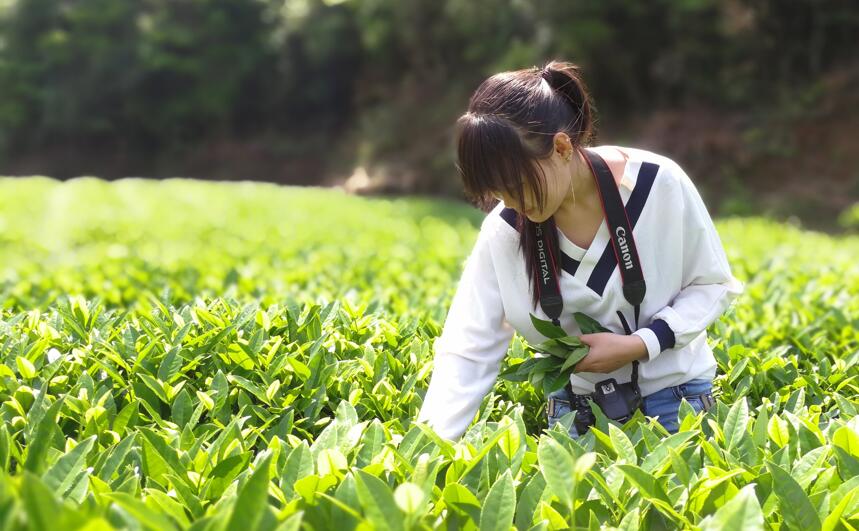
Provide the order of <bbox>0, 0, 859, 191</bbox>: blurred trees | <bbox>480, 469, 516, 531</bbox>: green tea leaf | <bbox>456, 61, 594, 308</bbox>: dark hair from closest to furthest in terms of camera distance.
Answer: <bbox>480, 469, 516, 531</bbox>: green tea leaf, <bbox>456, 61, 594, 308</bbox>: dark hair, <bbox>0, 0, 859, 191</bbox>: blurred trees

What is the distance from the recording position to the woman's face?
210 cm

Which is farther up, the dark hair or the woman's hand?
the dark hair

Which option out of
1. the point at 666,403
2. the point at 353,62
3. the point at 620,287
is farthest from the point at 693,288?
the point at 353,62

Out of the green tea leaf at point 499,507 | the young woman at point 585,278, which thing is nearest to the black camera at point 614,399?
the young woman at point 585,278

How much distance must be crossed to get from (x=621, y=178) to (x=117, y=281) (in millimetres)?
3156

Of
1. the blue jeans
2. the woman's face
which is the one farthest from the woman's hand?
the woman's face

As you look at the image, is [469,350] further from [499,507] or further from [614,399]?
[499,507]

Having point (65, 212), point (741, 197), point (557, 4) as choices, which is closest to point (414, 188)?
point (557, 4)

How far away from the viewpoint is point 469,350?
230cm

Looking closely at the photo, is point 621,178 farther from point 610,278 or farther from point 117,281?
point 117,281

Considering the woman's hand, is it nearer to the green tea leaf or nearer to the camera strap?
the camera strap

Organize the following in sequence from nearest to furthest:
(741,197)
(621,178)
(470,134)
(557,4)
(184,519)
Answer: (184,519) < (470,134) < (621,178) < (741,197) < (557,4)

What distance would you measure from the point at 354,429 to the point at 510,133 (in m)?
0.81

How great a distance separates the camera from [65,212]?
44.4ft
